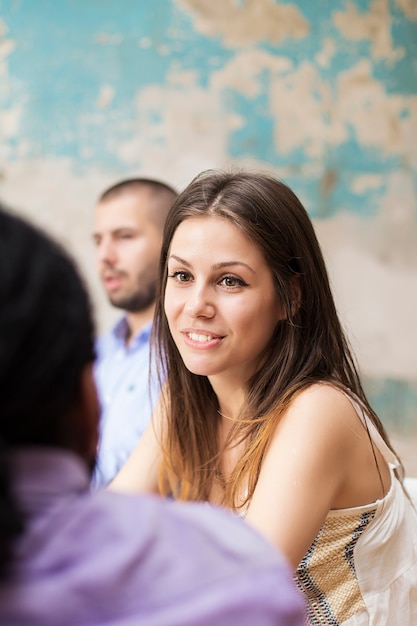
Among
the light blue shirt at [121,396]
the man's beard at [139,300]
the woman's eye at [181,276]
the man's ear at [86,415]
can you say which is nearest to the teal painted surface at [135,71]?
the man's beard at [139,300]

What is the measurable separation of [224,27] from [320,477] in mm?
3016

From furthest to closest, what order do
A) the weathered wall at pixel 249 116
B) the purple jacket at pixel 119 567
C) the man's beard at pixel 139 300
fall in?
1. the weathered wall at pixel 249 116
2. the man's beard at pixel 139 300
3. the purple jacket at pixel 119 567

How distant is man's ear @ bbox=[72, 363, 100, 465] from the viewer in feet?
2.42

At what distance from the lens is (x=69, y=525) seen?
0.70 m

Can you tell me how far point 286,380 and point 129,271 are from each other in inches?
68.0

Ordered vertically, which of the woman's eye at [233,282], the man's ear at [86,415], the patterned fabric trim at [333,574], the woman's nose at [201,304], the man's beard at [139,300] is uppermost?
the man's beard at [139,300]

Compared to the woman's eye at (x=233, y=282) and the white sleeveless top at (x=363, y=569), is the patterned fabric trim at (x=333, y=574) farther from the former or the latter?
the woman's eye at (x=233, y=282)

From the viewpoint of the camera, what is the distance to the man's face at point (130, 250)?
3.29 meters

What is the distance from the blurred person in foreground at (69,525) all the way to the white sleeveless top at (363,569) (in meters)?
0.96

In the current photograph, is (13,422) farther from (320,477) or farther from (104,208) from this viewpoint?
(104,208)

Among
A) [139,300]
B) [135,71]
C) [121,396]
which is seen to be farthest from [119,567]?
[135,71]

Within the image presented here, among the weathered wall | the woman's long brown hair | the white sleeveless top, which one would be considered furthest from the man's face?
the white sleeveless top

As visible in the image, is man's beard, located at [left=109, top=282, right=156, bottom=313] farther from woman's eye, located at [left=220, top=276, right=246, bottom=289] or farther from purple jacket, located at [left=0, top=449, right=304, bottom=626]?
purple jacket, located at [left=0, top=449, right=304, bottom=626]

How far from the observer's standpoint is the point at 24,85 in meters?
4.20
